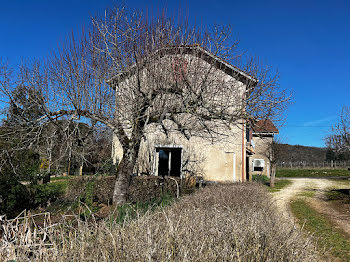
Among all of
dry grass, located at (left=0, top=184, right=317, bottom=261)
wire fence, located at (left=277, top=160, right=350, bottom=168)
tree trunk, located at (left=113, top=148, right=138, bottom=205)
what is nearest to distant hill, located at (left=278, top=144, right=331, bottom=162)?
wire fence, located at (left=277, top=160, right=350, bottom=168)

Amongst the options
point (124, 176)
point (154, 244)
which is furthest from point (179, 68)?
point (154, 244)

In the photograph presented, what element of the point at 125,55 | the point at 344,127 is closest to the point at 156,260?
the point at 125,55

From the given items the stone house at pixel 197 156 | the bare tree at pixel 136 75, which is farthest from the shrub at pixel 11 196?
the stone house at pixel 197 156

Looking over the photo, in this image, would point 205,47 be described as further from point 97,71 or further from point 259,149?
point 259,149

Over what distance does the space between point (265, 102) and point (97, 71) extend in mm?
4879

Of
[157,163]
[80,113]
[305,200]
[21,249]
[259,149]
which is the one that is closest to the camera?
[21,249]

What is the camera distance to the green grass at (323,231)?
5.14m

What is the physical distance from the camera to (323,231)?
691 cm

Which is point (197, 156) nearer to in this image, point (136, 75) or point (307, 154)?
point (136, 75)

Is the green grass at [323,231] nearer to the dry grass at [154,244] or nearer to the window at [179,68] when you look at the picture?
the dry grass at [154,244]

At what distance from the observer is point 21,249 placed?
2.18m

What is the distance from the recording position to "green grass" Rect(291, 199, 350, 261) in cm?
514

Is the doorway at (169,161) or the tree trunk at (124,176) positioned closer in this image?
the tree trunk at (124,176)

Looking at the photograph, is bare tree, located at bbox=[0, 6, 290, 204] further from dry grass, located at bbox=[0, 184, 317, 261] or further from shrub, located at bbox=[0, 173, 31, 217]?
dry grass, located at bbox=[0, 184, 317, 261]
